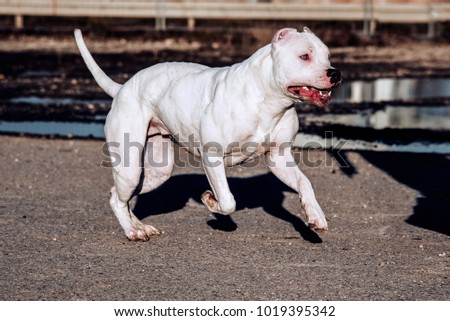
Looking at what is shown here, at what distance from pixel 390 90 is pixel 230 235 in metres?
11.5

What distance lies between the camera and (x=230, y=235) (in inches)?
389

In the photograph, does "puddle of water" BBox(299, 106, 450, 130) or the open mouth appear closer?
the open mouth

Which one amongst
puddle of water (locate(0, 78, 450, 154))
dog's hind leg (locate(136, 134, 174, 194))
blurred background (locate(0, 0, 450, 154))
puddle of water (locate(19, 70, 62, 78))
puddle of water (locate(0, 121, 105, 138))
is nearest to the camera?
dog's hind leg (locate(136, 134, 174, 194))

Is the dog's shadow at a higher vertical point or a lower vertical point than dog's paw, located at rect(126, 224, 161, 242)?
lower

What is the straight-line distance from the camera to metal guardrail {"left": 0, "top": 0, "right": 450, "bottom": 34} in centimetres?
3098

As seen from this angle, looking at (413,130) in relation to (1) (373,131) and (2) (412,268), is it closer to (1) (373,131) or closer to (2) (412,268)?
(1) (373,131)

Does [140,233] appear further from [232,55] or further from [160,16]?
[160,16]

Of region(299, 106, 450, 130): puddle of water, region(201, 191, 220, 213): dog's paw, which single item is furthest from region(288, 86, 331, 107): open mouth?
region(299, 106, 450, 130): puddle of water

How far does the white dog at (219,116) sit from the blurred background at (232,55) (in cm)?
539

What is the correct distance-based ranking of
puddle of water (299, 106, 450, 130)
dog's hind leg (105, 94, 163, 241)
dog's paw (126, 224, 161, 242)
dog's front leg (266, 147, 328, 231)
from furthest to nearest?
puddle of water (299, 106, 450, 130), dog's paw (126, 224, 161, 242), dog's hind leg (105, 94, 163, 241), dog's front leg (266, 147, 328, 231)

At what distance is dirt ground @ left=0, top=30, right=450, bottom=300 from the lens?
323 inches

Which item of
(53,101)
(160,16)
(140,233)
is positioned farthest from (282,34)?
(160,16)

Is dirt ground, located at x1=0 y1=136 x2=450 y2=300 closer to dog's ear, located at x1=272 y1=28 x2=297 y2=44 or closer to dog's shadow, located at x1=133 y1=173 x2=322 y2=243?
dog's shadow, located at x1=133 y1=173 x2=322 y2=243

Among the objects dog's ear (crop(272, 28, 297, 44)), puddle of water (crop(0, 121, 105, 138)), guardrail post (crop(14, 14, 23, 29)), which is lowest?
guardrail post (crop(14, 14, 23, 29))
